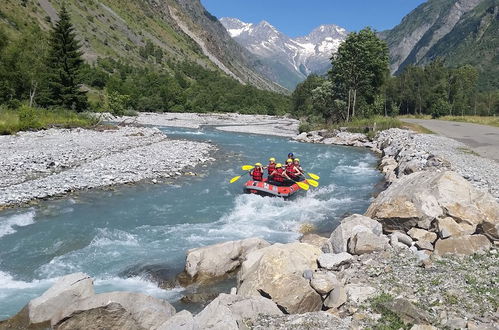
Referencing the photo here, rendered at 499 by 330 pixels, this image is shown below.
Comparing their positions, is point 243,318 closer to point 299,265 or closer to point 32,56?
point 299,265

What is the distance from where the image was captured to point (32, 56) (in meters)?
43.3

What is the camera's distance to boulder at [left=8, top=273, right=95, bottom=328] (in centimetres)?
759

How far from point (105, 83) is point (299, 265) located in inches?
3299

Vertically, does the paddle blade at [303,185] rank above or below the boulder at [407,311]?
below

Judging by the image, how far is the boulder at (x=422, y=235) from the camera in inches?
405

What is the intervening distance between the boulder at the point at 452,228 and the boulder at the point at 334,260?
2.78m

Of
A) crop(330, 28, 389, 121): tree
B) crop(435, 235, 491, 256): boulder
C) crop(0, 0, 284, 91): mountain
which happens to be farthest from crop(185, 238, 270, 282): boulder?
crop(0, 0, 284, 91): mountain

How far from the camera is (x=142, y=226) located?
1460 cm

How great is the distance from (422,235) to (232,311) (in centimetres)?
597

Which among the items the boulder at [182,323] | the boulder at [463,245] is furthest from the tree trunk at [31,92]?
the boulder at [463,245]

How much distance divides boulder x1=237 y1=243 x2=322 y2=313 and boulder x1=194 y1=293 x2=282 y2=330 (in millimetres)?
437

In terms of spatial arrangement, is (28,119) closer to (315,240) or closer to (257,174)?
(257,174)

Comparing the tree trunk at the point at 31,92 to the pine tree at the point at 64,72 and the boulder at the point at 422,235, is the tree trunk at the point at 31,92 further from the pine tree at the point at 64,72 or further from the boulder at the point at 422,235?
the boulder at the point at 422,235

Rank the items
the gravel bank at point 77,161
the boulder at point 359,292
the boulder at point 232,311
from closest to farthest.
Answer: the boulder at point 232,311
the boulder at point 359,292
the gravel bank at point 77,161
